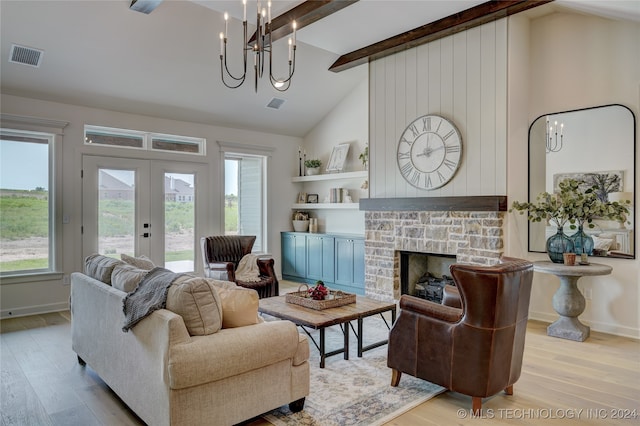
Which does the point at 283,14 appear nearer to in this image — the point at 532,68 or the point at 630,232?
the point at 532,68

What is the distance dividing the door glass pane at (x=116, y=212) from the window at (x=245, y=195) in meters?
1.57

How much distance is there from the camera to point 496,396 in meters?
2.94

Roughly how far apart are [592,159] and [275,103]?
441 centimetres

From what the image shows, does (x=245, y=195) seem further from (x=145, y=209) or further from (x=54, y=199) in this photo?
(x=54, y=199)

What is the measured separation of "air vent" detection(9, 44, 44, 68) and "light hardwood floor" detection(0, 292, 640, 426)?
2.99 meters

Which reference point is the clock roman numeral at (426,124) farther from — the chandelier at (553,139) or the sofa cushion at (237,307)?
the sofa cushion at (237,307)

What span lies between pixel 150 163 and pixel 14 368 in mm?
3362

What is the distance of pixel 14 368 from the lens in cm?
347

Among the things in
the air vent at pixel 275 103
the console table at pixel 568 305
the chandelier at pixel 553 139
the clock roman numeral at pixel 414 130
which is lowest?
the console table at pixel 568 305

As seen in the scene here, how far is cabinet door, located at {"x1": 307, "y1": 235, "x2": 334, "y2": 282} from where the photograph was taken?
6793 mm

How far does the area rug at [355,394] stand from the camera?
261cm

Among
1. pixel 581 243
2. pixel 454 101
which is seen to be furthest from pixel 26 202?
pixel 581 243

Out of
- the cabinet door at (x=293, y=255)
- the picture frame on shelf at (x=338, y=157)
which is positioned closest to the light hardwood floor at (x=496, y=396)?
the cabinet door at (x=293, y=255)

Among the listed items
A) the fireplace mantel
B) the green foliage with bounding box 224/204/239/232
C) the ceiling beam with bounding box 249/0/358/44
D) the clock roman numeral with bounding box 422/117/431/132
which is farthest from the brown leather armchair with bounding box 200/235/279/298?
the ceiling beam with bounding box 249/0/358/44
